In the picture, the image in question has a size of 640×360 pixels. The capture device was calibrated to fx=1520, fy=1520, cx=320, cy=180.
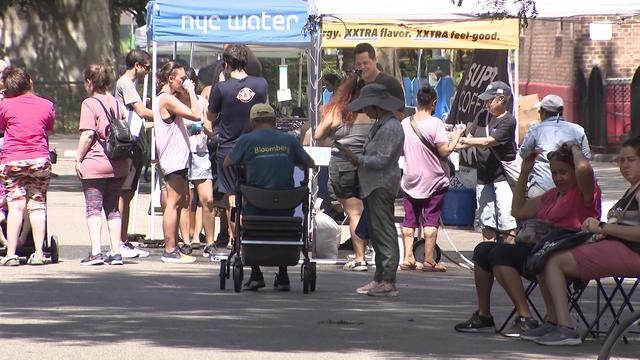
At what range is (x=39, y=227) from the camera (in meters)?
13.7

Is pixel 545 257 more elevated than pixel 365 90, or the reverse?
pixel 365 90

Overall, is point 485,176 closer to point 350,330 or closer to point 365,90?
point 365,90

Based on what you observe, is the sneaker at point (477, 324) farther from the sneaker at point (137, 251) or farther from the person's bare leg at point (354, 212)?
the sneaker at point (137, 251)

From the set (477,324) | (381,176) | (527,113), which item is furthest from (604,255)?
(527,113)

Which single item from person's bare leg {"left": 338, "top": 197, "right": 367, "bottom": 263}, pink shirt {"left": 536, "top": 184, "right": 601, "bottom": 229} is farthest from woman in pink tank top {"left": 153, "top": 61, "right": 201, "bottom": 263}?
pink shirt {"left": 536, "top": 184, "right": 601, "bottom": 229}

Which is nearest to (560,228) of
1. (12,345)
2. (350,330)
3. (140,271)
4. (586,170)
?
(586,170)

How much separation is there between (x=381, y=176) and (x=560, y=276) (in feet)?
9.15

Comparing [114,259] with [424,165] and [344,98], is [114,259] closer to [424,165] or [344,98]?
[344,98]

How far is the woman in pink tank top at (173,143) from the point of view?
14148mm

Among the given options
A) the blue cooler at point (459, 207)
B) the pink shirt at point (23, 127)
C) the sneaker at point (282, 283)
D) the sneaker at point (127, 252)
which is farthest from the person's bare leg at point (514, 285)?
the blue cooler at point (459, 207)

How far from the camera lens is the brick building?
30266mm

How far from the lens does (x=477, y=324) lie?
33.0 ft

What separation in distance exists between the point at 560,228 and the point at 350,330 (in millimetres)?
1552

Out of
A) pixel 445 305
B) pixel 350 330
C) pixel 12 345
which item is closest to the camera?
pixel 12 345
